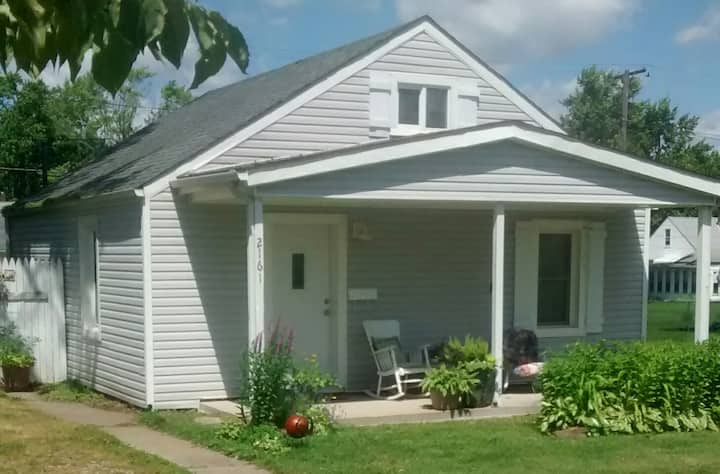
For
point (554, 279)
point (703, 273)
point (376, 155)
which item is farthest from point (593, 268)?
point (376, 155)

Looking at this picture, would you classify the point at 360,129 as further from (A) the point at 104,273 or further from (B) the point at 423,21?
(A) the point at 104,273

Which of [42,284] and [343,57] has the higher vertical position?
[343,57]

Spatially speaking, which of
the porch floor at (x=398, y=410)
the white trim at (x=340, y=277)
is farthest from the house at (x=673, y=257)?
the porch floor at (x=398, y=410)

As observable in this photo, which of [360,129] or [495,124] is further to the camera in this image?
[360,129]

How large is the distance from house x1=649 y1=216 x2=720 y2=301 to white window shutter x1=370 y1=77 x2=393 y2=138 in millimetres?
34854

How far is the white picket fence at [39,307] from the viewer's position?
12.5m

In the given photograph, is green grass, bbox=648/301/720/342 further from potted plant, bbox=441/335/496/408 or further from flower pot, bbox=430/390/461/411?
flower pot, bbox=430/390/461/411

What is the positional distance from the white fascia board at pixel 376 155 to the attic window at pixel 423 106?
7.18 ft

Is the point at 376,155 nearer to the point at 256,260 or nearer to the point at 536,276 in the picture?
the point at 256,260

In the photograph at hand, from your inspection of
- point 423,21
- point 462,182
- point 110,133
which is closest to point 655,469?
point 462,182

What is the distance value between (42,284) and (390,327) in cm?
505

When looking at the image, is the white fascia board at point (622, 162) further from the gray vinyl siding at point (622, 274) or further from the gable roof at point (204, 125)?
the gable roof at point (204, 125)

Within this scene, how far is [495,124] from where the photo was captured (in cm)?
973

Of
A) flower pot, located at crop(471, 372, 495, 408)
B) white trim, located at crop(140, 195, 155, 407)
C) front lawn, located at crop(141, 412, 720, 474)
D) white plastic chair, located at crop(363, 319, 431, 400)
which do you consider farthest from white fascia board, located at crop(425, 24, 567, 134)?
front lawn, located at crop(141, 412, 720, 474)
